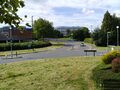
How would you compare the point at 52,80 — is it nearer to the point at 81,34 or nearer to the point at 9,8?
the point at 9,8

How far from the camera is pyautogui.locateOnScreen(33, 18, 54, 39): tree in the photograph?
113 metres

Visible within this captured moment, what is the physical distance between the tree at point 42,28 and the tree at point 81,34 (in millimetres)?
30384

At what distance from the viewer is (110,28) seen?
102m

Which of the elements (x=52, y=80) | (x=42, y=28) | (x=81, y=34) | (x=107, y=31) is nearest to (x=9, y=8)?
(x=52, y=80)

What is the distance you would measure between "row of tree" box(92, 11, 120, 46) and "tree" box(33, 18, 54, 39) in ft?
57.4

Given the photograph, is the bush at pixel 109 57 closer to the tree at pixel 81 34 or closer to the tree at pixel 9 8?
the tree at pixel 9 8

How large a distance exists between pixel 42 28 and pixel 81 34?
124 ft

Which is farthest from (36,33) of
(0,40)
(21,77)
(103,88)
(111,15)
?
(103,88)

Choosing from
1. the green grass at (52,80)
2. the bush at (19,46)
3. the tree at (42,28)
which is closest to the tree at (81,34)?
the tree at (42,28)

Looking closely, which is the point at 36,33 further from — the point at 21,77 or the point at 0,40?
the point at 21,77

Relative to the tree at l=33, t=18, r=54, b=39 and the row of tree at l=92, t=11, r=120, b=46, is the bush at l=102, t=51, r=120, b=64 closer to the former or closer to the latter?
the row of tree at l=92, t=11, r=120, b=46

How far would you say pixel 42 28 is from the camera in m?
114

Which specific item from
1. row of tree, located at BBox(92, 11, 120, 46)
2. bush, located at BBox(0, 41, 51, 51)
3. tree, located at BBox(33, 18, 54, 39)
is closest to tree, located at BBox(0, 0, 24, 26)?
bush, located at BBox(0, 41, 51, 51)

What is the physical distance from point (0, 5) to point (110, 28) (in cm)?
9533
